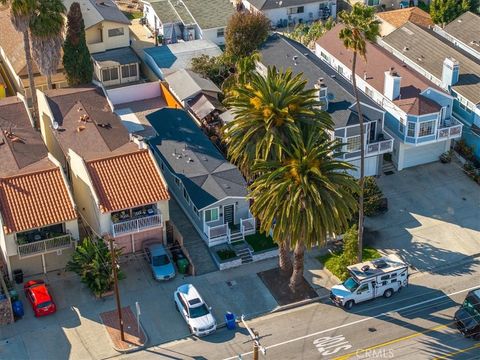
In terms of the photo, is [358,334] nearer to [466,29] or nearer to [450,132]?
[450,132]

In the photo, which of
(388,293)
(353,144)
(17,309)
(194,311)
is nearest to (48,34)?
(17,309)

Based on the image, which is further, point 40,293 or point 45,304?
point 40,293

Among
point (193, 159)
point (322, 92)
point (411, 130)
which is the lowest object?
point (193, 159)

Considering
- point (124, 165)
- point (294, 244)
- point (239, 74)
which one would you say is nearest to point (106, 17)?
point (239, 74)

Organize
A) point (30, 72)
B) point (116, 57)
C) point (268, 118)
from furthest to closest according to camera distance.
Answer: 1. point (116, 57)
2. point (30, 72)
3. point (268, 118)

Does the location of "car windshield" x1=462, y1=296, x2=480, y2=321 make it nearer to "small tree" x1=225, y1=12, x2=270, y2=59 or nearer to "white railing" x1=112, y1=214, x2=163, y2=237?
"white railing" x1=112, y1=214, x2=163, y2=237
